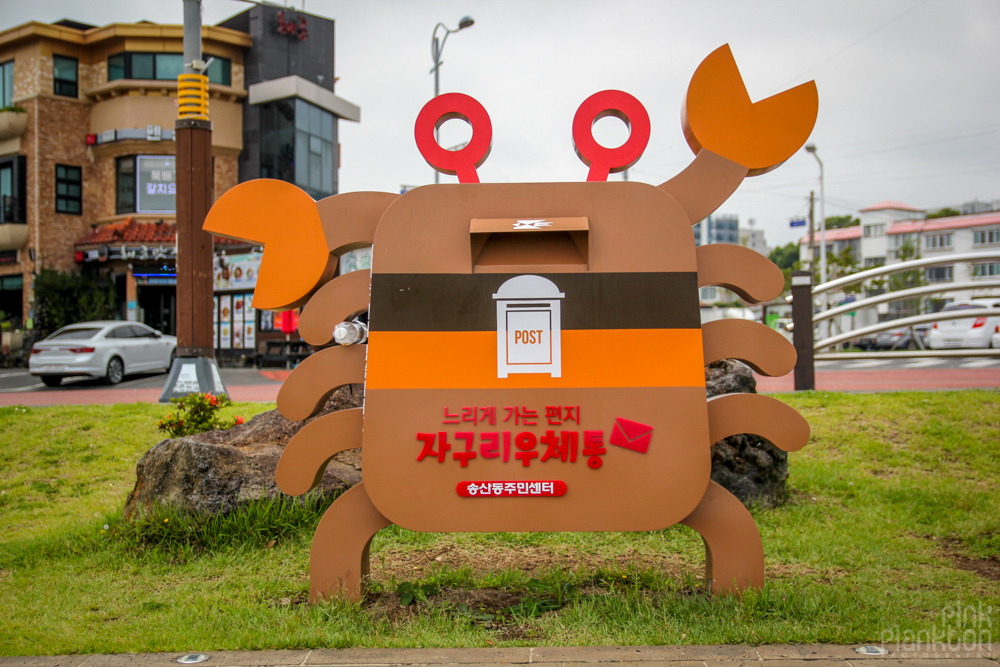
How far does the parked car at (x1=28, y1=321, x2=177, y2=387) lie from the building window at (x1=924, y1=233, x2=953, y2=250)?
198 ft

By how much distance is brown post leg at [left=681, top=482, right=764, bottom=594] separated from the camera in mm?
3836

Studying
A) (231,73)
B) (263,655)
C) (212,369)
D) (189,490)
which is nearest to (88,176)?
(231,73)

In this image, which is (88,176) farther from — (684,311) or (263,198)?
(684,311)

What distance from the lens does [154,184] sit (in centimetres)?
2448

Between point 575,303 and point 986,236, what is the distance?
64.2 meters

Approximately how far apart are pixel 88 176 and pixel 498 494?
26.5 meters

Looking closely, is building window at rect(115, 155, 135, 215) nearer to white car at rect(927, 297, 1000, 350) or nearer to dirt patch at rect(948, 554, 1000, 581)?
dirt patch at rect(948, 554, 1000, 581)

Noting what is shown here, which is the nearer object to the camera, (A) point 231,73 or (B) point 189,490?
(B) point 189,490

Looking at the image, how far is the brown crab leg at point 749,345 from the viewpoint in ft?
12.7

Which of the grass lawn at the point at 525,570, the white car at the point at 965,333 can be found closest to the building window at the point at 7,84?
the grass lawn at the point at 525,570

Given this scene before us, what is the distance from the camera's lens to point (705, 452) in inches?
149

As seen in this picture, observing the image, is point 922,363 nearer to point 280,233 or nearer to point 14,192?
point 280,233

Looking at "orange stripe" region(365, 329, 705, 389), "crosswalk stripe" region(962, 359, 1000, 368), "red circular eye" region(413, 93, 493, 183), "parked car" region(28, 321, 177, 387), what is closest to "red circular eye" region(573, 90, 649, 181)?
"red circular eye" region(413, 93, 493, 183)

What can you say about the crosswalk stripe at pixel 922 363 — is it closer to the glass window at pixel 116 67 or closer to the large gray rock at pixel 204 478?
the large gray rock at pixel 204 478
